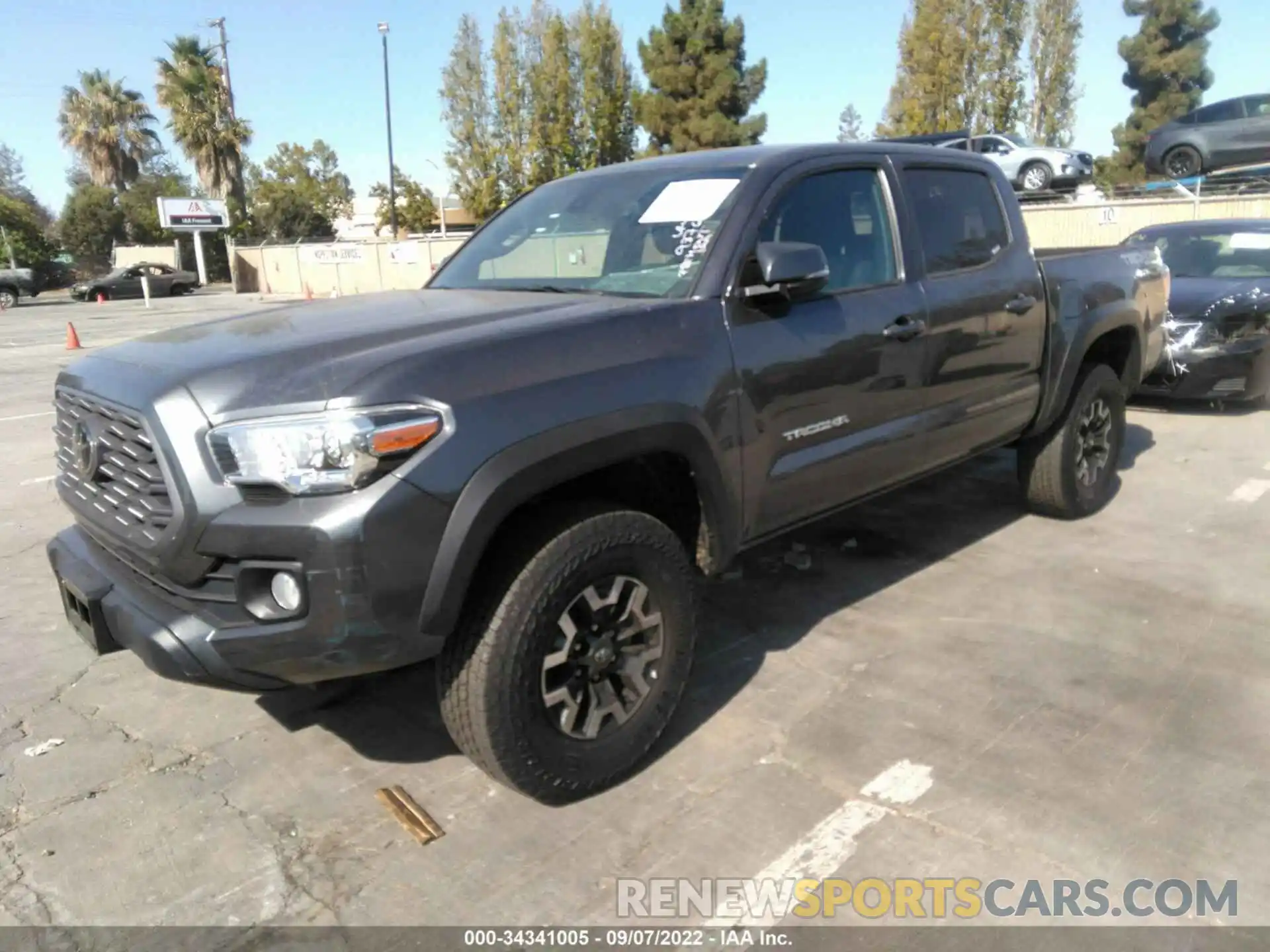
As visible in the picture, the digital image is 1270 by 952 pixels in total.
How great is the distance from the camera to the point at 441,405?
8.07 ft

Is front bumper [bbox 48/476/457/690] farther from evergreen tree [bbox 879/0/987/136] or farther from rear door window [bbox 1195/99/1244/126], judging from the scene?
evergreen tree [bbox 879/0/987/136]

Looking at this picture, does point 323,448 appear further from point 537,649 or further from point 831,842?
point 831,842

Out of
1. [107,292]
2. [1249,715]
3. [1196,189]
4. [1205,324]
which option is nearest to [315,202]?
[107,292]

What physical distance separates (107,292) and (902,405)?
125ft

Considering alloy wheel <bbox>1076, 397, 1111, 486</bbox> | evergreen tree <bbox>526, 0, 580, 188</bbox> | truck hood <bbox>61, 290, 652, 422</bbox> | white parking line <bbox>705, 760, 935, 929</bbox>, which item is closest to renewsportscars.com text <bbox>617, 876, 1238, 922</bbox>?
white parking line <bbox>705, 760, 935, 929</bbox>

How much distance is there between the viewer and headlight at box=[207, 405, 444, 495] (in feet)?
7.73

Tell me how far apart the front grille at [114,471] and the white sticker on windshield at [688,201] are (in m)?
1.83

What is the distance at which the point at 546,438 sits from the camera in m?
2.61

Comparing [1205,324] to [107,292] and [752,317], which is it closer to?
[752,317]

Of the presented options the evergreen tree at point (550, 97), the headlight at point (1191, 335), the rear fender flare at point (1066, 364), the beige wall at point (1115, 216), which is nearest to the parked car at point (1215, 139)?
the beige wall at point (1115, 216)

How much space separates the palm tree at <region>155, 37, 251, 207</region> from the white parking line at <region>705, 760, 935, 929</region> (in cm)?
4815

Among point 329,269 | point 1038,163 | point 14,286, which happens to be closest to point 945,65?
point 1038,163

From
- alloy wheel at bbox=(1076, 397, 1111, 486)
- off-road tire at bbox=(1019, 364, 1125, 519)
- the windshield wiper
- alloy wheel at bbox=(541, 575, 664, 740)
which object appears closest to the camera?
alloy wheel at bbox=(541, 575, 664, 740)

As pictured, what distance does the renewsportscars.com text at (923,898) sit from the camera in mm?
2459
